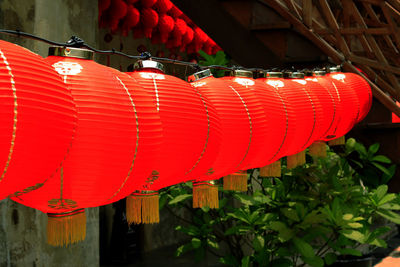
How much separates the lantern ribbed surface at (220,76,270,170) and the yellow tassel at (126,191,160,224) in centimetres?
46

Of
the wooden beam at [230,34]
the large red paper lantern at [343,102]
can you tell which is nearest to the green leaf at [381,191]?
the large red paper lantern at [343,102]

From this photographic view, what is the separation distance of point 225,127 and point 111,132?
0.63m

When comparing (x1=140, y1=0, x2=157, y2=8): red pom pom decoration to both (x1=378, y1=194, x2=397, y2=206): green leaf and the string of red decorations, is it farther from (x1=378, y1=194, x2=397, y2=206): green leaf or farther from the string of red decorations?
(x1=378, y1=194, x2=397, y2=206): green leaf

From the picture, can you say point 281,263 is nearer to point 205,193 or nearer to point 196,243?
point 196,243

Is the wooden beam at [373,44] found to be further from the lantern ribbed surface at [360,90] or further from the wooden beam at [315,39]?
the lantern ribbed surface at [360,90]

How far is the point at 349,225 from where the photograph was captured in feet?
11.5

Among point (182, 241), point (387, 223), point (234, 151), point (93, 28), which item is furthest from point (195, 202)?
point (387, 223)

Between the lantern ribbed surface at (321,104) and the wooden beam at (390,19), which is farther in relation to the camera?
the wooden beam at (390,19)

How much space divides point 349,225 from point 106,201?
2711 mm

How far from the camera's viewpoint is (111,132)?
1026 mm

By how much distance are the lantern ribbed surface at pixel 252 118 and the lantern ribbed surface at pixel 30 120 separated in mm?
856

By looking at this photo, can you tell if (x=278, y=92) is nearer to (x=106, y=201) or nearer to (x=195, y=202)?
(x=195, y=202)

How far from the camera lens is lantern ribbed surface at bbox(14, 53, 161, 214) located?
1005mm

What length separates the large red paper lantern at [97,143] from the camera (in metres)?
1.01
